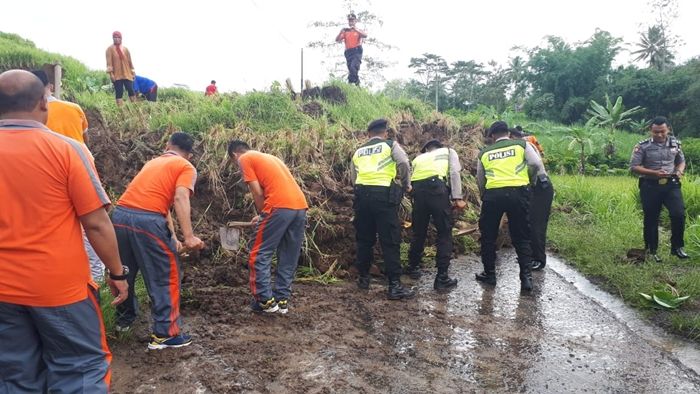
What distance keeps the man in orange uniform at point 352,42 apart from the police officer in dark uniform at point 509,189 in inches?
270

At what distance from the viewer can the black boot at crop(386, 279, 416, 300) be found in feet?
17.5

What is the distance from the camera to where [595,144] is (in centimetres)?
2056

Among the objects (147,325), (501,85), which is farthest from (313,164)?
(501,85)

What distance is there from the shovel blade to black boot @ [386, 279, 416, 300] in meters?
1.87

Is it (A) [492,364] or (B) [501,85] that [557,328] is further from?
(B) [501,85]

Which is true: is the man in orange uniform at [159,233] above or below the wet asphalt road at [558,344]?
above

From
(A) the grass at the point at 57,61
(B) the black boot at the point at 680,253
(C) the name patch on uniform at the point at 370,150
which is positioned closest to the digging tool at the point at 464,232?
(C) the name patch on uniform at the point at 370,150

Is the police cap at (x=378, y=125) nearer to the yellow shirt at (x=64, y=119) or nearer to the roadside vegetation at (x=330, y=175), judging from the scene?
the roadside vegetation at (x=330, y=175)

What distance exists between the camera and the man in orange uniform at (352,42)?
11.7m

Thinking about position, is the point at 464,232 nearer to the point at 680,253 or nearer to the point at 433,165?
the point at 433,165

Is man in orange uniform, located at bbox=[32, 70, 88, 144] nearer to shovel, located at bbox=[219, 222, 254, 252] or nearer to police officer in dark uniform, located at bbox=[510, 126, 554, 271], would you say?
shovel, located at bbox=[219, 222, 254, 252]

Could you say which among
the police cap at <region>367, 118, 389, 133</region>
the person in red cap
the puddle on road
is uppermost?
the person in red cap

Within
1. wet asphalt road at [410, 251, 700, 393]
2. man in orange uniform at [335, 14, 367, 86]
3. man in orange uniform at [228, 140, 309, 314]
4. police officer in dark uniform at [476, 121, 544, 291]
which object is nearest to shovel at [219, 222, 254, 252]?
man in orange uniform at [228, 140, 309, 314]

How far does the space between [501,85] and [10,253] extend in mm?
47602
